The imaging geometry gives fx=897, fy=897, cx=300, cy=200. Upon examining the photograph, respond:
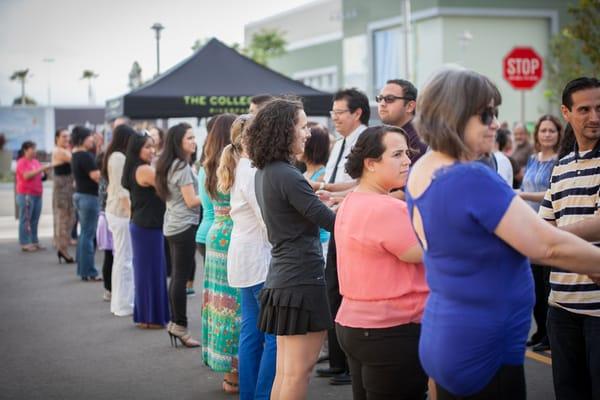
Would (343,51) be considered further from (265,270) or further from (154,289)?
(265,270)

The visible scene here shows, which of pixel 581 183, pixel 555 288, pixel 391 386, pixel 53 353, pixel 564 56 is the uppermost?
pixel 564 56

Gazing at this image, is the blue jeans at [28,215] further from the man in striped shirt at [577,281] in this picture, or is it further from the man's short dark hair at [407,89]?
the man in striped shirt at [577,281]

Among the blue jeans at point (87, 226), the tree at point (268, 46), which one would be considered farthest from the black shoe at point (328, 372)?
the tree at point (268, 46)

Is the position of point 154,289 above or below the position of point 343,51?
below

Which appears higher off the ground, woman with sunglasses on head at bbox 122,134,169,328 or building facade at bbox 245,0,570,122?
building facade at bbox 245,0,570,122

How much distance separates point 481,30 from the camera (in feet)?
132

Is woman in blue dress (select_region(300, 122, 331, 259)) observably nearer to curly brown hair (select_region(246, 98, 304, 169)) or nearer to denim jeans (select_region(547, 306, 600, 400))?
curly brown hair (select_region(246, 98, 304, 169))

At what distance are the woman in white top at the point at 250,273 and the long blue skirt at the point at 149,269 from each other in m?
3.53

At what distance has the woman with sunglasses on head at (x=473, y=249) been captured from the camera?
302cm

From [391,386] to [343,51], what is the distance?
152 feet

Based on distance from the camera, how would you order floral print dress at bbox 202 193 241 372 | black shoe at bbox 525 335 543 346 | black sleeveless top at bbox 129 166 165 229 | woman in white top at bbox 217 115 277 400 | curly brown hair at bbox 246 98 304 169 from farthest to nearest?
1. black sleeveless top at bbox 129 166 165 229
2. black shoe at bbox 525 335 543 346
3. floral print dress at bbox 202 193 241 372
4. woman in white top at bbox 217 115 277 400
5. curly brown hair at bbox 246 98 304 169

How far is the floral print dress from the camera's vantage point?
6.87m

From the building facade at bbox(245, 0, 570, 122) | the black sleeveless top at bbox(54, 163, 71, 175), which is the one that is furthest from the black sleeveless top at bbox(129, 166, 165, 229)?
the building facade at bbox(245, 0, 570, 122)

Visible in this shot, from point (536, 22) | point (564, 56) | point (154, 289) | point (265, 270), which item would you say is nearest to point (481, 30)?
point (536, 22)
